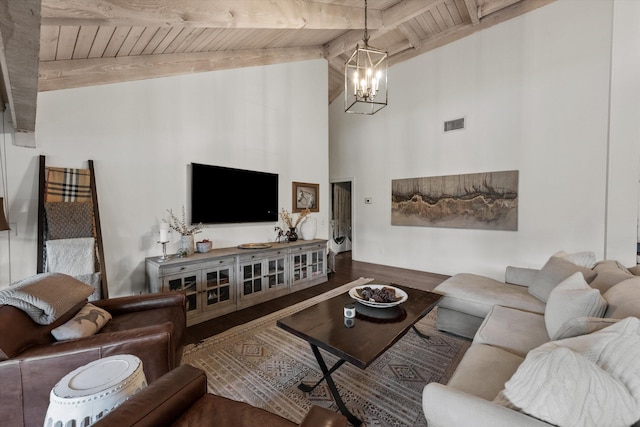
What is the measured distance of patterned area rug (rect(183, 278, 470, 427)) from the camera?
168cm

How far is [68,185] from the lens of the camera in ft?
8.05

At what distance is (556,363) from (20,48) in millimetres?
2455

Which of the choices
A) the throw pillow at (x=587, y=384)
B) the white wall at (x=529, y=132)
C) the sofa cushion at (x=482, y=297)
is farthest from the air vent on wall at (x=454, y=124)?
the throw pillow at (x=587, y=384)

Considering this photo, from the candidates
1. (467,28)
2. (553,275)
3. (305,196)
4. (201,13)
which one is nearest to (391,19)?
(467,28)

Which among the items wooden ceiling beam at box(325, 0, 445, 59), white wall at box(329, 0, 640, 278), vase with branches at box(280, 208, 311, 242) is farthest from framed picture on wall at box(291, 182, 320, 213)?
wooden ceiling beam at box(325, 0, 445, 59)

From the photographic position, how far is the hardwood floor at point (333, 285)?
276 cm

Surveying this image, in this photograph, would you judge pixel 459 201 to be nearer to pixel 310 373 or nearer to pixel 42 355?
pixel 310 373

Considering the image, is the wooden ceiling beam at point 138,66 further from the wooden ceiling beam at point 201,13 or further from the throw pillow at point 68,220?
the throw pillow at point 68,220

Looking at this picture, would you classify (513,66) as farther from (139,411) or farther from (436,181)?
(139,411)

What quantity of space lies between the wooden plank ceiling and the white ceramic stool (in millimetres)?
1377

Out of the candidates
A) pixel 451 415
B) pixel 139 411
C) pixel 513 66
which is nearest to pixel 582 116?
pixel 513 66

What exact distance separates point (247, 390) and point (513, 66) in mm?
5611

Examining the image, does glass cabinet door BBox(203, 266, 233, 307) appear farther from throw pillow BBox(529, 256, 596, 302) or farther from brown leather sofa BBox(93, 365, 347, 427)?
throw pillow BBox(529, 256, 596, 302)

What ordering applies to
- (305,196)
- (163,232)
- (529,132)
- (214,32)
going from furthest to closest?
(305,196)
(529,132)
(214,32)
(163,232)
